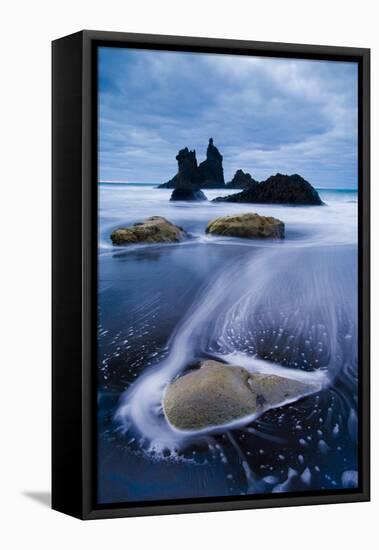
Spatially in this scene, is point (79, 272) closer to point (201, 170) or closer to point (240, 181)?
point (201, 170)

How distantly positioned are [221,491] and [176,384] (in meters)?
0.66

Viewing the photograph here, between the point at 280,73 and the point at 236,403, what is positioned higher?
the point at 280,73

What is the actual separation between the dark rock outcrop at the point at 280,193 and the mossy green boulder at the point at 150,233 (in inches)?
13.6

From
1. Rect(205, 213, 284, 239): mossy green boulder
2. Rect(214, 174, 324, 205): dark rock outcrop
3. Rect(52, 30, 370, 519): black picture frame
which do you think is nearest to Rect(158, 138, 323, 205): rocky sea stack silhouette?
Rect(214, 174, 324, 205): dark rock outcrop

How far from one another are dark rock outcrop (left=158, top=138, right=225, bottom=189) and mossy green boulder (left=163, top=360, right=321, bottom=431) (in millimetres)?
1023

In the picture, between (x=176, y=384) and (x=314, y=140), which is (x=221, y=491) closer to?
(x=176, y=384)

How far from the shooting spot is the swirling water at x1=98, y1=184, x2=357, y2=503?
25.7ft

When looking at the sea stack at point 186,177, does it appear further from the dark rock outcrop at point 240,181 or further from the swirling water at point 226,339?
the dark rock outcrop at point 240,181

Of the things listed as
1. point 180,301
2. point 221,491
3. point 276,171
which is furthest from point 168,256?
point 221,491

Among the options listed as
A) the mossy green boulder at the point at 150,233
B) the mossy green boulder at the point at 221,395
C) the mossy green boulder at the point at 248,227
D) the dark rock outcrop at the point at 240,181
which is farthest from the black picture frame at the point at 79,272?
the mossy green boulder at the point at 248,227

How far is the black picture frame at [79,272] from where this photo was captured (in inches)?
305

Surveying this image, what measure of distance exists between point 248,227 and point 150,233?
2.05 feet

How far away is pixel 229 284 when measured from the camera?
815cm

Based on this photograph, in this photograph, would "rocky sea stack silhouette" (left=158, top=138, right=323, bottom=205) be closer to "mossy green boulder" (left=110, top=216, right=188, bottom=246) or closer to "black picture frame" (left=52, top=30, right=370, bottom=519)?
"mossy green boulder" (left=110, top=216, right=188, bottom=246)
